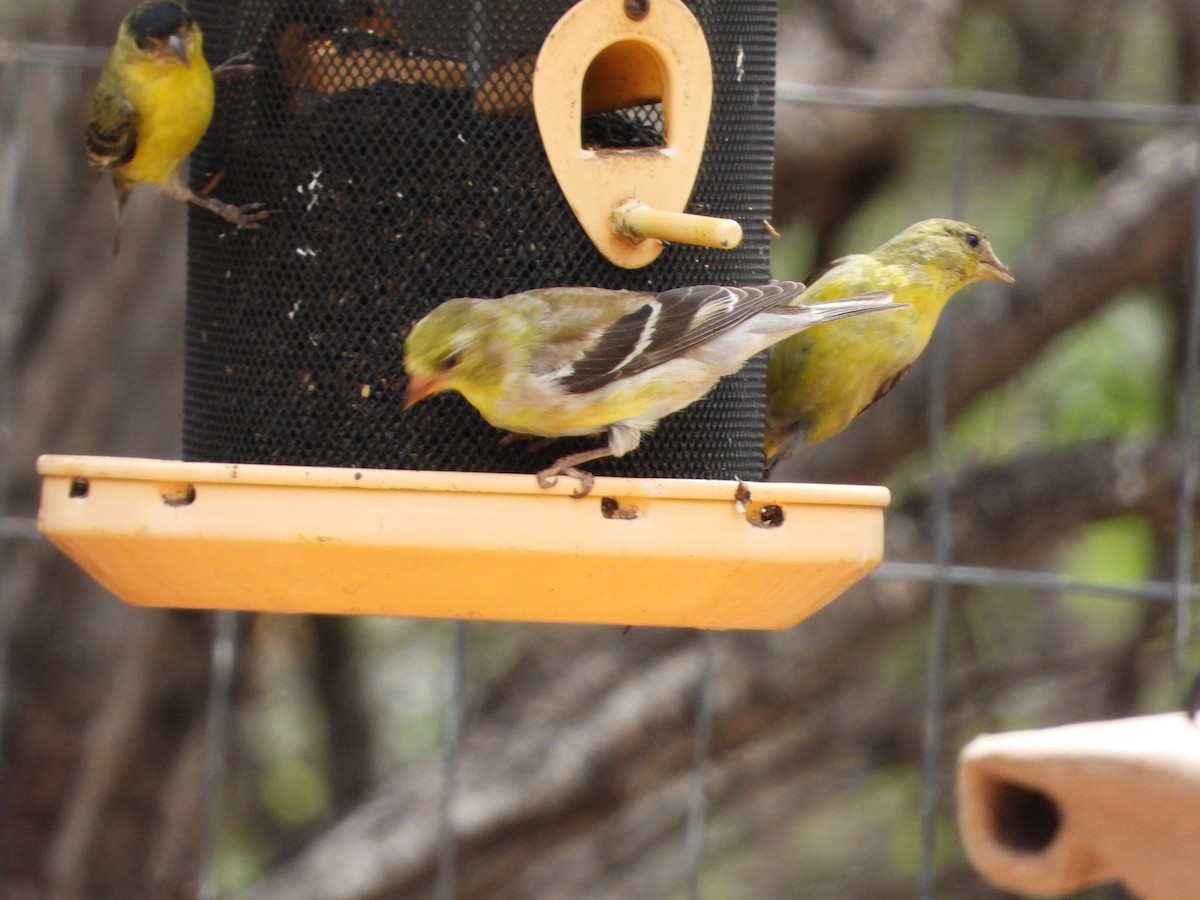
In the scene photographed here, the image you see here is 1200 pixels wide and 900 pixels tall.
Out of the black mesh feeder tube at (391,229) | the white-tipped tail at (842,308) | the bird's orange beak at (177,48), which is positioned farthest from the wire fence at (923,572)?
the black mesh feeder tube at (391,229)

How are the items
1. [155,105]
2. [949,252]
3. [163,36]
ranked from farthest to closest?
[949,252]
[163,36]
[155,105]

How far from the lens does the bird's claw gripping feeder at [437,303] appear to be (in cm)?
312

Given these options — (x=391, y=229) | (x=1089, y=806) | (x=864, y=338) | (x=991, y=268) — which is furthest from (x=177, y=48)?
(x=1089, y=806)

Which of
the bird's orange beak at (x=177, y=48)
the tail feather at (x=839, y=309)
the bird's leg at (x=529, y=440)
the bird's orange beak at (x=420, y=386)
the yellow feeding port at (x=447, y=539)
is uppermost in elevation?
the bird's orange beak at (x=177, y=48)

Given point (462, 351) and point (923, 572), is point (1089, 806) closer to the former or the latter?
point (462, 351)

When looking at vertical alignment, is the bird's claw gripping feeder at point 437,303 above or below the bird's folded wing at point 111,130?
below

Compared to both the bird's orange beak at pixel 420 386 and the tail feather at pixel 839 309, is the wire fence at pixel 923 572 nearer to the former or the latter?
the tail feather at pixel 839 309

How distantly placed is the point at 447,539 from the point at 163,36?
202 cm

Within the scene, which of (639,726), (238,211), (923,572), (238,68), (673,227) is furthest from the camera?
(639,726)

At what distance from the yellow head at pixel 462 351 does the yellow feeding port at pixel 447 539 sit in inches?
12.6

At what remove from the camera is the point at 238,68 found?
157 inches

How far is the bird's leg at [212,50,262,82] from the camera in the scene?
398 cm

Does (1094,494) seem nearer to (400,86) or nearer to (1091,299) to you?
(1091,299)

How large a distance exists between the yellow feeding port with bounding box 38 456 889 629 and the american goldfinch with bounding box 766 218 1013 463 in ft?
4.00
